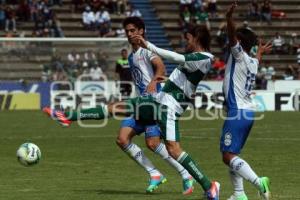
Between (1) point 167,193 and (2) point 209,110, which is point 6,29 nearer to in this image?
(2) point 209,110

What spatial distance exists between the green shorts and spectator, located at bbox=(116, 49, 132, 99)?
18788 mm

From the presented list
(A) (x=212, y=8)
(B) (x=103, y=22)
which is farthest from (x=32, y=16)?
(A) (x=212, y=8)

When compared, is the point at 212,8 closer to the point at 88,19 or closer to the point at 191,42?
the point at 88,19

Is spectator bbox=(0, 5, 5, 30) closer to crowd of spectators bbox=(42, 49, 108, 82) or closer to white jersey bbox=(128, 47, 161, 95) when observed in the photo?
crowd of spectators bbox=(42, 49, 108, 82)

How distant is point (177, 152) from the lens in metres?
12.6

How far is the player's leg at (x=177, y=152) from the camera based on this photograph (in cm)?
1228

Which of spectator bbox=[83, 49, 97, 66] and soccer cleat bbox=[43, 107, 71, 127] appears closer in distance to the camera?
soccer cleat bbox=[43, 107, 71, 127]

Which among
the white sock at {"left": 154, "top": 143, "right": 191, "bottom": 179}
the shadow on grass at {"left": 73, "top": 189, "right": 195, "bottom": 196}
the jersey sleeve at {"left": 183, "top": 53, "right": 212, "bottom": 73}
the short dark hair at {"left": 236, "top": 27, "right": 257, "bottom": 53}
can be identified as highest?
the short dark hair at {"left": 236, "top": 27, "right": 257, "bottom": 53}

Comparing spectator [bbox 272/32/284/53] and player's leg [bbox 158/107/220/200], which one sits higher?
player's leg [bbox 158/107/220/200]

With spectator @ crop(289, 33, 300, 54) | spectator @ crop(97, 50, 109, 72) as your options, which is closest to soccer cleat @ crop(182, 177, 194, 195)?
spectator @ crop(97, 50, 109, 72)

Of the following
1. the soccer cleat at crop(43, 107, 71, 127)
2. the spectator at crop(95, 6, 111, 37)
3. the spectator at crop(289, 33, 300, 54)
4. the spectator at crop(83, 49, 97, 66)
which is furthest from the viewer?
the spectator at crop(289, 33, 300, 54)

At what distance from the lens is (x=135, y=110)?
538 inches

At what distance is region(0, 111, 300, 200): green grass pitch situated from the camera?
541 inches

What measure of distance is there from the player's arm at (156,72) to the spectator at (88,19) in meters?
37.3
